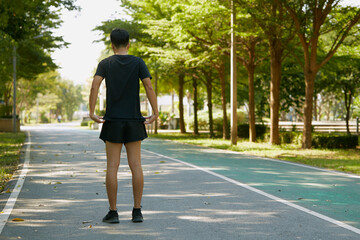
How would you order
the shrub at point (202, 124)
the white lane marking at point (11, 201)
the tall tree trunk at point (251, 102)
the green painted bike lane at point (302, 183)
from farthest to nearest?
the shrub at point (202, 124) → the tall tree trunk at point (251, 102) → the green painted bike lane at point (302, 183) → the white lane marking at point (11, 201)

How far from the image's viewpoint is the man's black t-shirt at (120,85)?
5.22 metres

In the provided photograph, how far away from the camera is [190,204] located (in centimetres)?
655

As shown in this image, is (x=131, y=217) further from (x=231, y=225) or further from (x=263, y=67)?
(x=263, y=67)

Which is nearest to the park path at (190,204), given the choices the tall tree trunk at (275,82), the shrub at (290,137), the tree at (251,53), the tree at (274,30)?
the tree at (274,30)

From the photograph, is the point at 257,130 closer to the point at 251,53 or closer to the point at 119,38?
the point at 251,53

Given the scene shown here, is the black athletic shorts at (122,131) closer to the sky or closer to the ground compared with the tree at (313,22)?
closer to the ground

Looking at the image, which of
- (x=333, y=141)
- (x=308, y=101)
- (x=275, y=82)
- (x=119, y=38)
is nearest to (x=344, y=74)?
(x=275, y=82)

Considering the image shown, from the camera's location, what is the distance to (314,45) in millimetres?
18156

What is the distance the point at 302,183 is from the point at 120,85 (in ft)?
15.8

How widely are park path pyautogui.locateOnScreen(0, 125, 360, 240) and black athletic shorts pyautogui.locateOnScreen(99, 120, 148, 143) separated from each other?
972 millimetres

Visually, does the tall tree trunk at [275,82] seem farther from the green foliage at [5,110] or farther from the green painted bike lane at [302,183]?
the green foliage at [5,110]

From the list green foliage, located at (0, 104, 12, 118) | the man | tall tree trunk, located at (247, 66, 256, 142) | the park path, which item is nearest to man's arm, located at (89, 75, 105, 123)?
the man

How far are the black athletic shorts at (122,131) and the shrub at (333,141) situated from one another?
51.1 feet

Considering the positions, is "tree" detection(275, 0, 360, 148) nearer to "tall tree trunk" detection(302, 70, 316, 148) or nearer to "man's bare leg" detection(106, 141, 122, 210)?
"tall tree trunk" detection(302, 70, 316, 148)
